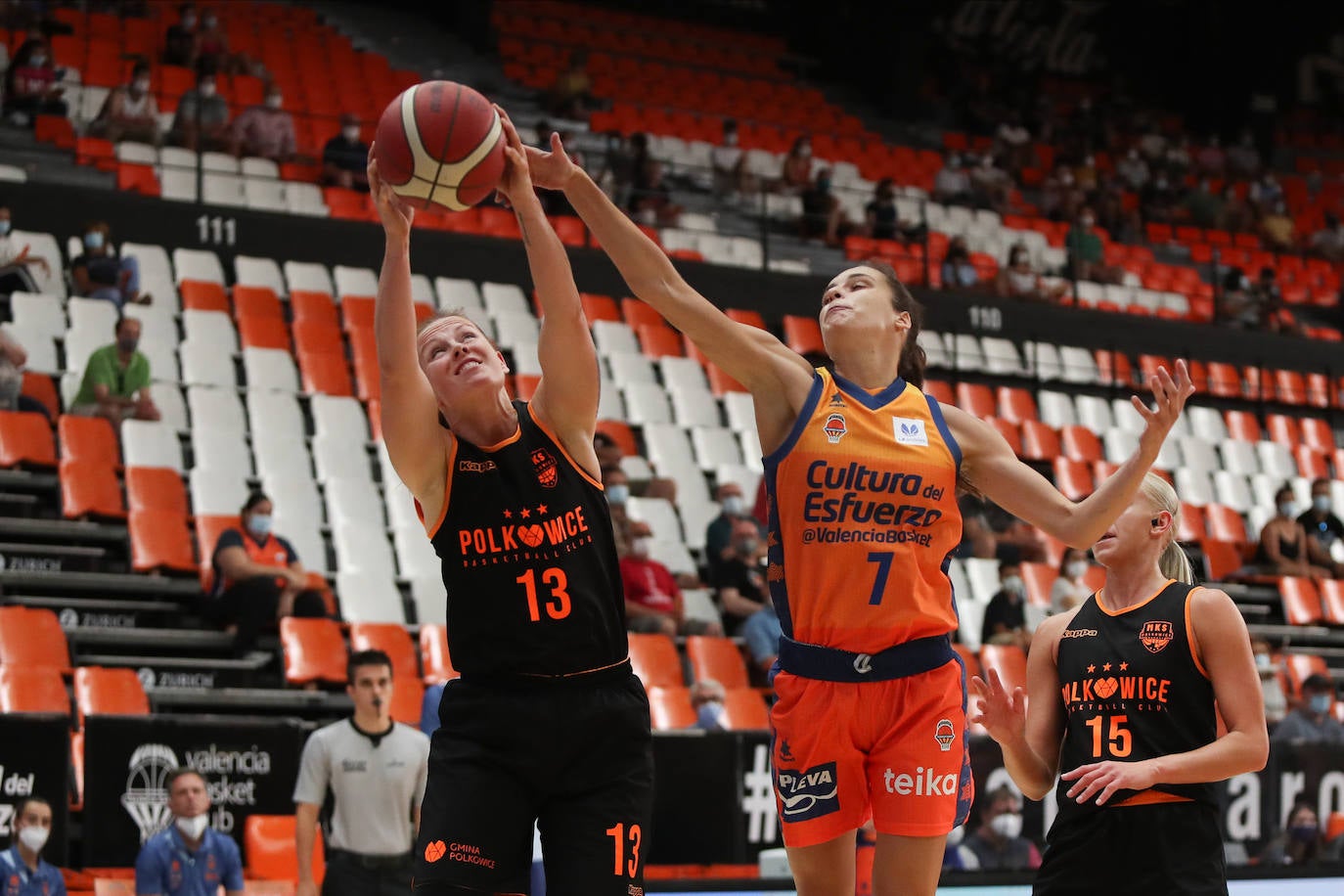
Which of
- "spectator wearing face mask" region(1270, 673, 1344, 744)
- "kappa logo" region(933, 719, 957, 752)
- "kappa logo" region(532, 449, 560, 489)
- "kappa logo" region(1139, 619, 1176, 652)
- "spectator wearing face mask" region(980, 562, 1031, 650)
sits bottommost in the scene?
"kappa logo" region(933, 719, 957, 752)

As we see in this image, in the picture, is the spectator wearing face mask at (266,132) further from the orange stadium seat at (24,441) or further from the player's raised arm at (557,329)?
the player's raised arm at (557,329)

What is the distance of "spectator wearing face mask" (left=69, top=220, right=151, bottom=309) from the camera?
1298cm

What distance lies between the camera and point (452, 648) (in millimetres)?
3941

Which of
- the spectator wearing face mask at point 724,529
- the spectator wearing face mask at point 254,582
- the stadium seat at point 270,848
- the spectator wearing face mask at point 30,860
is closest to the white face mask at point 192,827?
the spectator wearing face mask at point 30,860

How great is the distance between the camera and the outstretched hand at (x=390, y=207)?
392 cm

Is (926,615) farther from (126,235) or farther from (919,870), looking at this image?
(126,235)

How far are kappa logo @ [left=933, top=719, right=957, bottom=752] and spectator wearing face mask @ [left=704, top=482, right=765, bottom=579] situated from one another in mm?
8262

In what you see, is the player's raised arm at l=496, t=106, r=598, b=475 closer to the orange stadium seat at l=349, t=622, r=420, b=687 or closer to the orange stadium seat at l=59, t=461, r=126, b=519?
the orange stadium seat at l=349, t=622, r=420, b=687

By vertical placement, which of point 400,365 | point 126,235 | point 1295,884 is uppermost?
point 126,235

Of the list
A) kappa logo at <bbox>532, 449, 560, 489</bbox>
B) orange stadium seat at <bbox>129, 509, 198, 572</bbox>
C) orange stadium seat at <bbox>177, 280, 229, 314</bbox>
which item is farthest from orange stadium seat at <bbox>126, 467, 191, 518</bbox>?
kappa logo at <bbox>532, 449, 560, 489</bbox>

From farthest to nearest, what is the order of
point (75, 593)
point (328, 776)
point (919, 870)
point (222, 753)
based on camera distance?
point (75, 593)
point (222, 753)
point (328, 776)
point (919, 870)

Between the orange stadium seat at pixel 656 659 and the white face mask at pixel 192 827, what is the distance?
4050mm

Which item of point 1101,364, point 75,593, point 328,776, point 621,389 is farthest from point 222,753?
point 1101,364

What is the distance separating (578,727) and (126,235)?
459 inches
